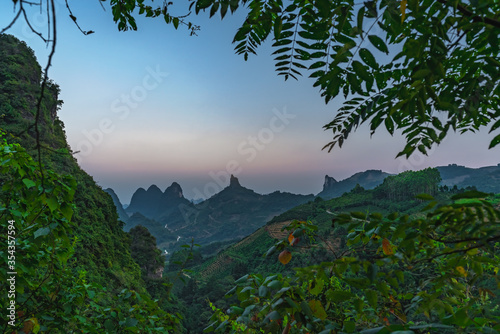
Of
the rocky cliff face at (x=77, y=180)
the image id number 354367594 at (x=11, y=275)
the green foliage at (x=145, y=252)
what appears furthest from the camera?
the green foliage at (x=145, y=252)

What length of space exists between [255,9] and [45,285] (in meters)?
3.34

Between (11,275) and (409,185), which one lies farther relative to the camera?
(409,185)

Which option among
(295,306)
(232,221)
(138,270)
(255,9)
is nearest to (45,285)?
(295,306)

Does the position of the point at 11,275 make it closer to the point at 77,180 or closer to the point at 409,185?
the point at 77,180

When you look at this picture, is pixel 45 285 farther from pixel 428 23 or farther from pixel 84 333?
pixel 428 23

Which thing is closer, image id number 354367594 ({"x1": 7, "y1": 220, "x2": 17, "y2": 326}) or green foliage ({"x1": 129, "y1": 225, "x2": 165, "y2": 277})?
image id number 354367594 ({"x1": 7, "y1": 220, "x2": 17, "y2": 326})

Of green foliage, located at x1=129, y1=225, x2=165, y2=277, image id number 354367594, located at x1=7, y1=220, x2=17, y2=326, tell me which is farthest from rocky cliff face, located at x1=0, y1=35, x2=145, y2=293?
image id number 354367594, located at x1=7, y1=220, x2=17, y2=326

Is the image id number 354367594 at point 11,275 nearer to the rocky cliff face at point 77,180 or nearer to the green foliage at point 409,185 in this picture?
the rocky cliff face at point 77,180

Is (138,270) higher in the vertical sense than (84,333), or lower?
lower

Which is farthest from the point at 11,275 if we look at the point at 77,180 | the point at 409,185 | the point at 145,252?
the point at 409,185

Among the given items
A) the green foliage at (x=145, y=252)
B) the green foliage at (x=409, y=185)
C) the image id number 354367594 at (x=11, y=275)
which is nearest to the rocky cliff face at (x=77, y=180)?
the green foliage at (x=145, y=252)

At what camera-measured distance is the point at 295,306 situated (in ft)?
4.05

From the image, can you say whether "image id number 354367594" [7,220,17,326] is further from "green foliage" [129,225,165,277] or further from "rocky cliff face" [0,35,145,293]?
Answer: "green foliage" [129,225,165,277]

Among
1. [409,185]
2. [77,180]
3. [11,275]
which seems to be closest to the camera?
[11,275]
